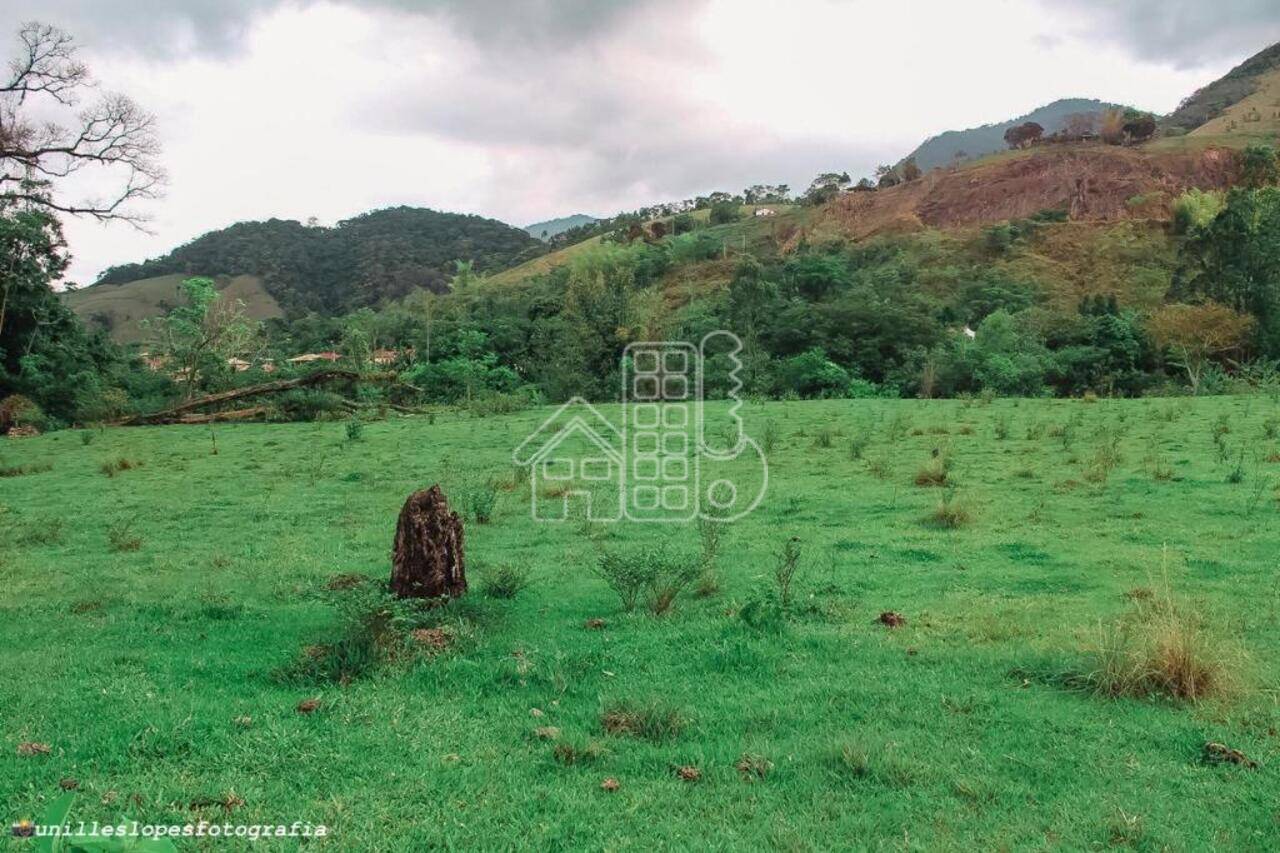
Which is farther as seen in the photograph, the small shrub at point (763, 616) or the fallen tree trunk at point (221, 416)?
the fallen tree trunk at point (221, 416)

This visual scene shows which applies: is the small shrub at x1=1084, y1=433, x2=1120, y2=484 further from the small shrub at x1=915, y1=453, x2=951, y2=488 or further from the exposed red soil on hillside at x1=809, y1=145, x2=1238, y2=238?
the exposed red soil on hillside at x1=809, y1=145, x2=1238, y2=238

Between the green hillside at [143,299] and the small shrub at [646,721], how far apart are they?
85.5 m

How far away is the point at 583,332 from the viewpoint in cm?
3541

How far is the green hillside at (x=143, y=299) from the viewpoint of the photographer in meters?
83.1

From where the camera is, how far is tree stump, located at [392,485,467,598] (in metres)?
6.47

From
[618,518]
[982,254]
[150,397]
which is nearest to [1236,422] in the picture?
[618,518]

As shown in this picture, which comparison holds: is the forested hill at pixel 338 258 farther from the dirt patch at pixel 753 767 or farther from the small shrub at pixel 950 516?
the dirt patch at pixel 753 767

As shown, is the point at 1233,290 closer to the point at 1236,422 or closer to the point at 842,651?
the point at 1236,422

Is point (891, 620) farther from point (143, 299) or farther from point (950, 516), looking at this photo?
point (143, 299)

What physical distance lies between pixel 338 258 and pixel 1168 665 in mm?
101930

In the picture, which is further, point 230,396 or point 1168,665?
point 230,396

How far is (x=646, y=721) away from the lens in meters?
4.30

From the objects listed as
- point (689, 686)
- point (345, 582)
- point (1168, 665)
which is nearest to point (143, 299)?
point (345, 582)

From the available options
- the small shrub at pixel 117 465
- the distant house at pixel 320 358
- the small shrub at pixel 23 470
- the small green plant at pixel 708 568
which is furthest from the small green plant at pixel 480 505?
the distant house at pixel 320 358
